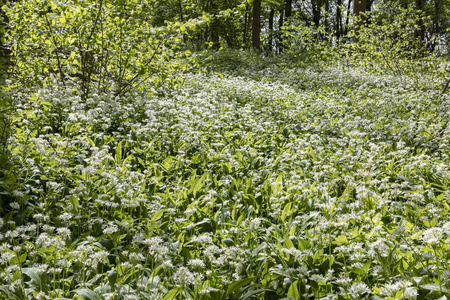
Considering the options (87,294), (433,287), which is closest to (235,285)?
(87,294)

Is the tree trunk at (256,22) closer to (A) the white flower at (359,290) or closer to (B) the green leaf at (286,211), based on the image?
Answer: (B) the green leaf at (286,211)

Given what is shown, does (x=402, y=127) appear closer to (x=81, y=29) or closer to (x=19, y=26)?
(x=81, y=29)

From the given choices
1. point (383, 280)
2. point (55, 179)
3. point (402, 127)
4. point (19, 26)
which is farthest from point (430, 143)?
point (19, 26)

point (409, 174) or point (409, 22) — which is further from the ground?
point (409, 22)

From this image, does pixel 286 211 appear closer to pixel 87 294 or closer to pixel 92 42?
pixel 87 294

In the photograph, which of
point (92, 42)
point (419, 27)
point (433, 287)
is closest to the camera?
point (433, 287)

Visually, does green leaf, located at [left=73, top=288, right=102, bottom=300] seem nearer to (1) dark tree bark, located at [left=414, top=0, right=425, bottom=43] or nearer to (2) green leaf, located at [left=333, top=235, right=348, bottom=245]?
(2) green leaf, located at [left=333, top=235, right=348, bottom=245]

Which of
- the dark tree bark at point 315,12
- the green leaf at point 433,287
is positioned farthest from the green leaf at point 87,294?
the dark tree bark at point 315,12

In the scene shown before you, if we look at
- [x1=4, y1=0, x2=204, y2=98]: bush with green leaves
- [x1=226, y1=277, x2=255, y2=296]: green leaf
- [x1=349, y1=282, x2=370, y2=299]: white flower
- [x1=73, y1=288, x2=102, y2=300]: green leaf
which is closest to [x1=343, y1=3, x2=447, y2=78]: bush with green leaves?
[x1=4, y1=0, x2=204, y2=98]: bush with green leaves

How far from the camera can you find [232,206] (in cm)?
368

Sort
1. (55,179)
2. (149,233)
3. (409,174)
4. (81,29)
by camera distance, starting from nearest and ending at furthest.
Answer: (149,233)
(55,179)
(409,174)
(81,29)

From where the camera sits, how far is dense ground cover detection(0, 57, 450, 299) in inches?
88.9

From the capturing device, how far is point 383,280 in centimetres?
243

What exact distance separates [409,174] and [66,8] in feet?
17.2
